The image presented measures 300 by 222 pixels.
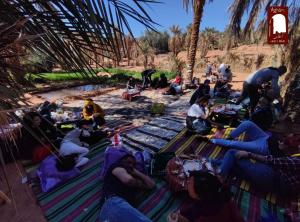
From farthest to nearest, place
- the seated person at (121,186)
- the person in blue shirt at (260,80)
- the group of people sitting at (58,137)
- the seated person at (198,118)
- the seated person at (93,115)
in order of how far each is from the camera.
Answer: the person in blue shirt at (260,80), the seated person at (93,115), the seated person at (198,118), the group of people sitting at (58,137), the seated person at (121,186)

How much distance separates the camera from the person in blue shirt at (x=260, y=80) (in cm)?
526

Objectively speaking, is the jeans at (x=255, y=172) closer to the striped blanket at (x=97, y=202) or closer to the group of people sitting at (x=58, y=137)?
the striped blanket at (x=97, y=202)

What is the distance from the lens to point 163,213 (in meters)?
2.53

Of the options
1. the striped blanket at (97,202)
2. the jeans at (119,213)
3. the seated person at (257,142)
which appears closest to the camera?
the jeans at (119,213)

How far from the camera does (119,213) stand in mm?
1784

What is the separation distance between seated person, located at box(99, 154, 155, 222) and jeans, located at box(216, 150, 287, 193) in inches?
42.0

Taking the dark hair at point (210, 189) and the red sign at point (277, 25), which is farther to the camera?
the red sign at point (277, 25)

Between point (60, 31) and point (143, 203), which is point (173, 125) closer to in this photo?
point (143, 203)

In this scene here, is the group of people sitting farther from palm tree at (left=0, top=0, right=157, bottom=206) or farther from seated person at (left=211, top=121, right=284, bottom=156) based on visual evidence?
Result: seated person at (left=211, top=121, right=284, bottom=156)

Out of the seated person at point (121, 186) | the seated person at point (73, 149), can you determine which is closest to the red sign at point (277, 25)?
the seated person at point (121, 186)

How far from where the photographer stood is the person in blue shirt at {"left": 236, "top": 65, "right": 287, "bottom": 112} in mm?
5256

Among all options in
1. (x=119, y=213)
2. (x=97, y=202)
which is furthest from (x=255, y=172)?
(x=97, y=202)

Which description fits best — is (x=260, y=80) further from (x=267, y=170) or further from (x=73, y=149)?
(x=73, y=149)

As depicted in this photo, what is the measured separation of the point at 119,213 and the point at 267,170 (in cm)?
190
